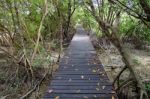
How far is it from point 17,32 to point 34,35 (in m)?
1.64

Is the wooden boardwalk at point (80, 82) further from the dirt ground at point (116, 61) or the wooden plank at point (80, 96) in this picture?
the dirt ground at point (116, 61)

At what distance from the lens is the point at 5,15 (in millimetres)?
9516

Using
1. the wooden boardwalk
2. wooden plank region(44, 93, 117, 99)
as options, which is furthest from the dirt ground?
wooden plank region(44, 93, 117, 99)

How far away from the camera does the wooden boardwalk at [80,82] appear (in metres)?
5.88

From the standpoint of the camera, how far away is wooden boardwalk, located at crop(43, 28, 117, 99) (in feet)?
19.3

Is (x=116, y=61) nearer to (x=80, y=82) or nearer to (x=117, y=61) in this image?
(x=117, y=61)

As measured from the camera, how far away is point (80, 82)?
6.86 m

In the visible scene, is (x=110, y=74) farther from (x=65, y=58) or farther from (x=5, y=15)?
(x=5, y=15)

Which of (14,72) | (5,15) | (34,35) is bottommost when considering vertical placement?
(14,72)

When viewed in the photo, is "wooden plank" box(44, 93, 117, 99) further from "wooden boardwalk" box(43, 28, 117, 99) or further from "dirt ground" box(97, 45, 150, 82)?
"dirt ground" box(97, 45, 150, 82)

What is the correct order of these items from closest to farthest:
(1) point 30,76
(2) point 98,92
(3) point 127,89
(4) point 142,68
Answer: (2) point 98,92 → (3) point 127,89 → (1) point 30,76 → (4) point 142,68

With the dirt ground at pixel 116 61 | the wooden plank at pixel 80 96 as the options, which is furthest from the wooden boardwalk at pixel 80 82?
the dirt ground at pixel 116 61

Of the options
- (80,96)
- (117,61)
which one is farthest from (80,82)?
(117,61)

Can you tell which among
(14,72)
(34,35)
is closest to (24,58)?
(14,72)
